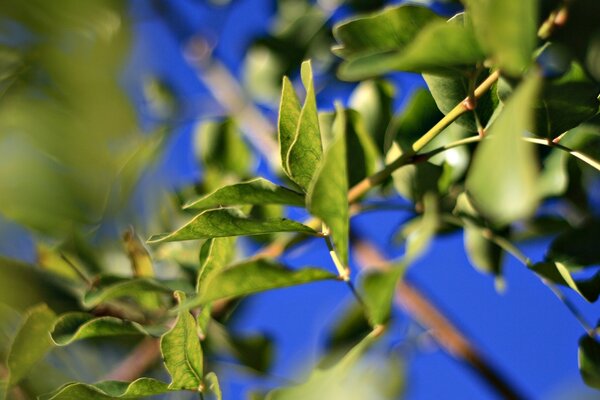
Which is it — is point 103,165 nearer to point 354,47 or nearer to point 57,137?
point 57,137

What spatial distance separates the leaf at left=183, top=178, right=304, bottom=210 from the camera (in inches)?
20.9

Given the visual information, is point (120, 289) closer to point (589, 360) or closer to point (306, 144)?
point (306, 144)

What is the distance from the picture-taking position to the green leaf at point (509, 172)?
29 cm

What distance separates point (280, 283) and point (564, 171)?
0.37m

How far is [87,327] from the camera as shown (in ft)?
1.93

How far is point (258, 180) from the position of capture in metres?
0.54

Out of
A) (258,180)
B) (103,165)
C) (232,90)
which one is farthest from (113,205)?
(232,90)

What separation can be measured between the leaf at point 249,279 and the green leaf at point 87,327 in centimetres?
17

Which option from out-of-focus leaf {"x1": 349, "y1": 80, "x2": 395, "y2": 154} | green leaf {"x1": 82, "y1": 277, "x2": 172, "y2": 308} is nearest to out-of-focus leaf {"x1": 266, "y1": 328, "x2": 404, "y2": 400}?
green leaf {"x1": 82, "y1": 277, "x2": 172, "y2": 308}

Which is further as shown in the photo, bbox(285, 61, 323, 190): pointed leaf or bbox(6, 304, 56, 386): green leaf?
bbox(6, 304, 56, 386): green leaf

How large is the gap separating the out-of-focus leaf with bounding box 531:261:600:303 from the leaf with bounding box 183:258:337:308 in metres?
0.24

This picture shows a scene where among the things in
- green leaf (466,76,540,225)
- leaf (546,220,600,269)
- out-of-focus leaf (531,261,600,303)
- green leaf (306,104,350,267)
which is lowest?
out-of-focus leaf (531,261,600,303)

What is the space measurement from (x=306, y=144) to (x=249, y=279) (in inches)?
4.2

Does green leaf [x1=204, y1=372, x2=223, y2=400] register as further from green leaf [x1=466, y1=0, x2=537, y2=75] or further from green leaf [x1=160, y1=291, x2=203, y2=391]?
green leaf [x1=466, y1=0, x2=537, y2=75]
